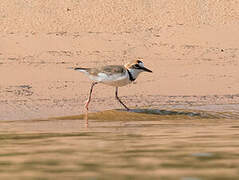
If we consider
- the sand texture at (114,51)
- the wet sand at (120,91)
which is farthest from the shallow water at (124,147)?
the sand texture at (114,51)

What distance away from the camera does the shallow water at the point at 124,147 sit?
6.39 meters

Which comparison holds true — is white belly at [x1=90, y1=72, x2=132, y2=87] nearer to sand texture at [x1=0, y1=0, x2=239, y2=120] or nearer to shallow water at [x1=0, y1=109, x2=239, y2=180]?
shallow water at [x1=0, y1=109, x2=239, y2=180]

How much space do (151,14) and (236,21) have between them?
2.46m

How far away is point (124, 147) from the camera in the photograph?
8.18 m

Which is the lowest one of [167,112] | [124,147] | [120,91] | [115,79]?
[124,147]

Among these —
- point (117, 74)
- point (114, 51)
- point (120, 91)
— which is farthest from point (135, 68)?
point (114, 51)

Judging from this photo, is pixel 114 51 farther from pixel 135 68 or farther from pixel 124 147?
pixel 124 147

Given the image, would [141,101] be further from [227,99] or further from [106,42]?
[106,42]

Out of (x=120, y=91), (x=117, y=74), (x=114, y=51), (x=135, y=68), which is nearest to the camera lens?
(x=117, y=74)

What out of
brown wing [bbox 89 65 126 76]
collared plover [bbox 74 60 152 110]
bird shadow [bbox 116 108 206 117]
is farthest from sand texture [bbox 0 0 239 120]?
bird shadow [bbox 116 108 206 117]

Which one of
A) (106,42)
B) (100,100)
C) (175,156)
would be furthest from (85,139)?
(106,42)

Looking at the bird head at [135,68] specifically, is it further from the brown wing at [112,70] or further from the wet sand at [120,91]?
the wet sand at [120,91]

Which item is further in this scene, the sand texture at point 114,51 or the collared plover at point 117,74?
the sand texture at point 114,51

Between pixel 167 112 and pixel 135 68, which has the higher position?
pixel 135 68
